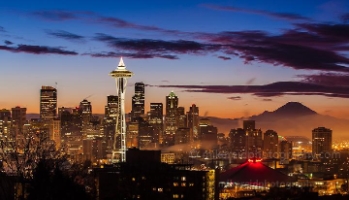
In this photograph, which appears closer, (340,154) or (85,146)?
(85,146)

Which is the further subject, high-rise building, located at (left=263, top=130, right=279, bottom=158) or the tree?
high-rise building, located at (left=263, top=130, right=279, bottom=158)

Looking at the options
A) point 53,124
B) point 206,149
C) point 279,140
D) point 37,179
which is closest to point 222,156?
point 206,149

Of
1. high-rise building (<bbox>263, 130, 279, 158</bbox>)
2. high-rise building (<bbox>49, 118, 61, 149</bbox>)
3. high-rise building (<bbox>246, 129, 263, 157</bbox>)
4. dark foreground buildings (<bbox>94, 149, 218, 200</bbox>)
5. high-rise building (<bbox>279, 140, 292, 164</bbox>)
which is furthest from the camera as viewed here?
high-rise building (<bbox>263, 130, 279, 158</bbox>)

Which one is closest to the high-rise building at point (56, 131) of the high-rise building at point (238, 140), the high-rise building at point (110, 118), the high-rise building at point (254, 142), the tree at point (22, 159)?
the high-rise building at point (110, 118)

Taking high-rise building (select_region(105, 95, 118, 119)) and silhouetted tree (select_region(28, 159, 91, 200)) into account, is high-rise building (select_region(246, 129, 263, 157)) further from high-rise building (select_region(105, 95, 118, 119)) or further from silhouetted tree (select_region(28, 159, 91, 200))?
silhouetted tree (select_region(28, 159, 91, 200))

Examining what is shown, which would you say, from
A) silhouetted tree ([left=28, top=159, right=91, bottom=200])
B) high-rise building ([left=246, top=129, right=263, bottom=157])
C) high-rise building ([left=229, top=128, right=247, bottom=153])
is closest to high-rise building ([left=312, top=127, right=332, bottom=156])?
high-rise building ([left=246, top=129, right=263, bottom=157])

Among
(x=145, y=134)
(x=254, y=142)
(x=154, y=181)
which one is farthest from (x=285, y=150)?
(x=154, y=181)

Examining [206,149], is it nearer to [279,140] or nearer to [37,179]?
[279,140]
